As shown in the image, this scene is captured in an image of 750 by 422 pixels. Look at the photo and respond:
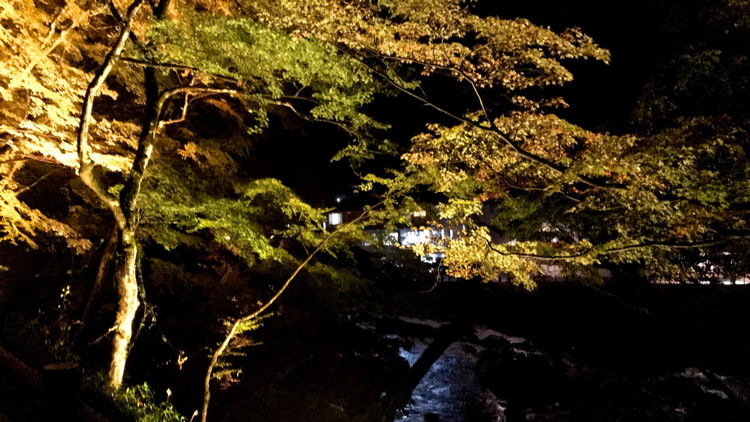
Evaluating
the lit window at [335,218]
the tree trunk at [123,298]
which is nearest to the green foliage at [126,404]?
the tree trunk at [123,298]

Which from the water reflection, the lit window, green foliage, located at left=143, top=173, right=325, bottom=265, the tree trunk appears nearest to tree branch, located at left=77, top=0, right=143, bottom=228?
the tree trunk

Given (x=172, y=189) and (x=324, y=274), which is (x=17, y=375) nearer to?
(x=172, y=189)

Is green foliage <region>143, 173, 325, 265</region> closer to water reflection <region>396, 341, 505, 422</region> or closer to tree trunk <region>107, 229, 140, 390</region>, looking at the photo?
tree trunk <region>107, 229, 140, 390</region>


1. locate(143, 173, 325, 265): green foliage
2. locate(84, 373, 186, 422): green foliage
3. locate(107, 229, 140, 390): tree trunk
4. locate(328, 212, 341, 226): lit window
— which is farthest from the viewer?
locate(328, 212, 341, 226): lit window

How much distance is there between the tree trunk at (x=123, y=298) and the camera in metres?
5.60

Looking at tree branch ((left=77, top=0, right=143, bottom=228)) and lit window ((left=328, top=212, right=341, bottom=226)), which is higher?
lit window ((left=328, top=212, right=341, bottom=226))

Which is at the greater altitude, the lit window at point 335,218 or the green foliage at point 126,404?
the lit window at point 335,218

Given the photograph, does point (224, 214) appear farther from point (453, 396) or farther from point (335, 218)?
point (335, 218)

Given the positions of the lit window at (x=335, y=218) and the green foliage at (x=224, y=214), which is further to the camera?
the lit window at (x=335, y=218)

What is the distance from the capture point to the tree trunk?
5.60 metres

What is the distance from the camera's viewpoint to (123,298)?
5.63m

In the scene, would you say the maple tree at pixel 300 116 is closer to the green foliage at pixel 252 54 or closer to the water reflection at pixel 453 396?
the green foliage at pixel 252 54

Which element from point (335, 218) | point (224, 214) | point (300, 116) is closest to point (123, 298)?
point (224, 214)

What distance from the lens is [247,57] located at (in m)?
6.26
